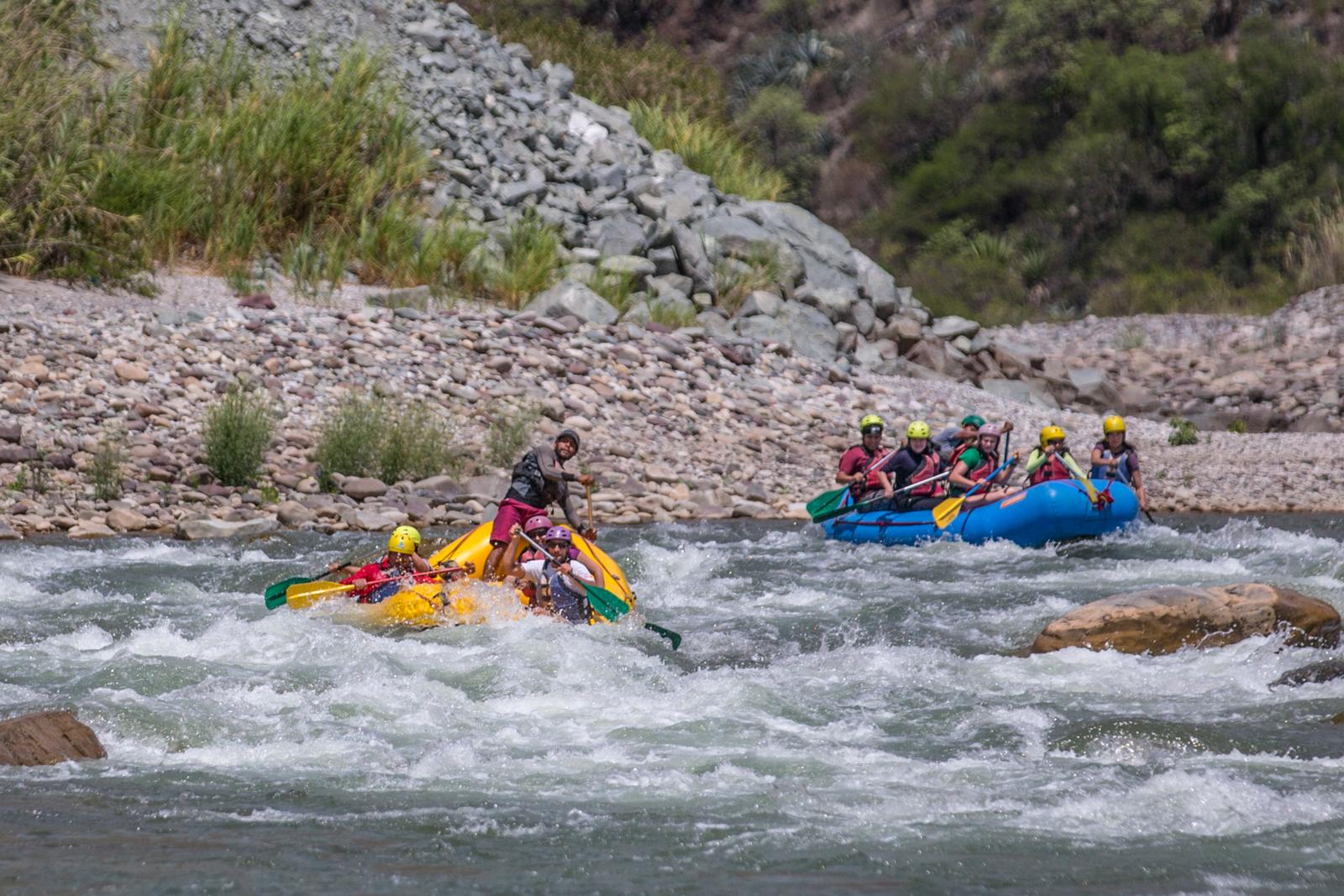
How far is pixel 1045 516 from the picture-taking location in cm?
1179

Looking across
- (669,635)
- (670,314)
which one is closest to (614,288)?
(670,314)

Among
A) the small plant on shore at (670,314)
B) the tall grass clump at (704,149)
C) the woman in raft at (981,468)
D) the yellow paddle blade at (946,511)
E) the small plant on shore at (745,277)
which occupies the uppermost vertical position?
the tall grass clump at (704,149)

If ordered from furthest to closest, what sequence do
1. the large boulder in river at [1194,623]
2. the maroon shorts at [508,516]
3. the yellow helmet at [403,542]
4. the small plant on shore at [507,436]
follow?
the small plant on shore at [507,436] → the maroon shorts at [508,516] → the yellow helmet at [403,542] → the large boulder in river at [1194,623]

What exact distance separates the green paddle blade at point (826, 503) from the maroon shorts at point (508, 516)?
3.74 metres

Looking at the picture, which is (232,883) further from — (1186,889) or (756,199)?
(756,199)

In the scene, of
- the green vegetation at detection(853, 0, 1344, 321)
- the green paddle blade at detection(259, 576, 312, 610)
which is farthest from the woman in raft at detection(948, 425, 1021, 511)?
the green vegetation at detection(853, 0, 1344, 321)

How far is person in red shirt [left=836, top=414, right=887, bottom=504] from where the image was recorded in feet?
41.4

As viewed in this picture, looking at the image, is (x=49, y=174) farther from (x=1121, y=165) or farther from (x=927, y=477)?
(x=1121, y=165)

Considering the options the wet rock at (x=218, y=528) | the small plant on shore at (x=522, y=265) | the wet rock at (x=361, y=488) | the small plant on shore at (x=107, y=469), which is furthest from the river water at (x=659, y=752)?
the small plant on shore at (x=522, y=265)

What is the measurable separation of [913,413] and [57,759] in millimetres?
12272

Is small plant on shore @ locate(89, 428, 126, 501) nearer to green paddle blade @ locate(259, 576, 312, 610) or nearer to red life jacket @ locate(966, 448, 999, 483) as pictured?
green paddle blade @ locate(259, 576, 312, 610)

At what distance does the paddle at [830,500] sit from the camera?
12680 mm

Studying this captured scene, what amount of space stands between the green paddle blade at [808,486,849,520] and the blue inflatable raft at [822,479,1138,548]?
495 mm

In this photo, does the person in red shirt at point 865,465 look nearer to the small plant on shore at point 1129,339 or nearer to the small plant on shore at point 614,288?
the small plant on shore at point 614,288
